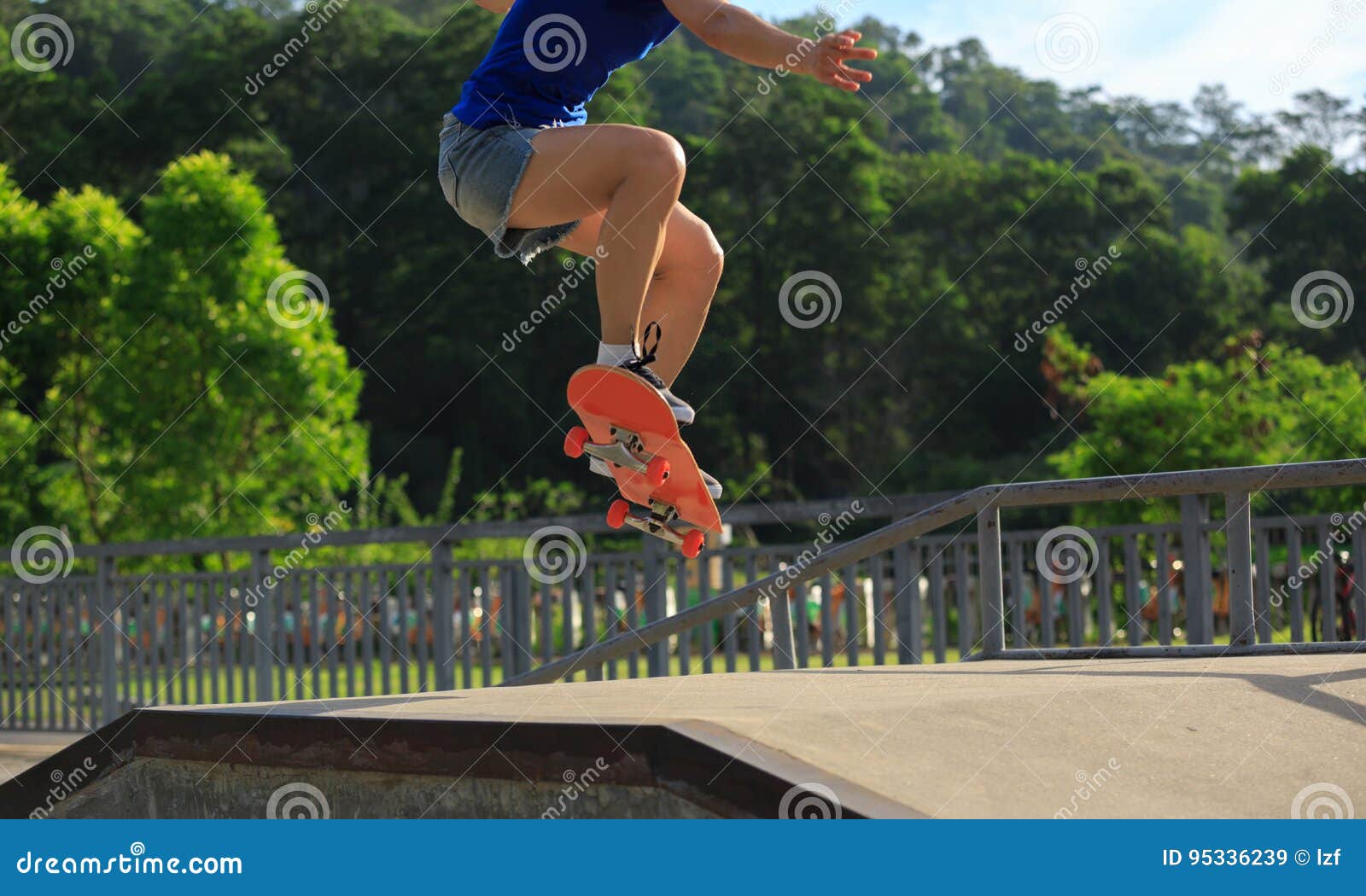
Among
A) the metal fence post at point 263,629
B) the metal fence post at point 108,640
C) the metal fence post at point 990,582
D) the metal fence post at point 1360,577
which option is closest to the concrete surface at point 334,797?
the metal fence post at point 990,582

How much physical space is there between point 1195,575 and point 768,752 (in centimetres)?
367

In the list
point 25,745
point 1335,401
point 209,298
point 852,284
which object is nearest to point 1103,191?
point 852,284

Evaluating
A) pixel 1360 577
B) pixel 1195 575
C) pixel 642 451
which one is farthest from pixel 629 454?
pixel 1360 577

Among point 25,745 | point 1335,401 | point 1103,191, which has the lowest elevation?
point 25,745

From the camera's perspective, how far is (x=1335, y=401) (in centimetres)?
1972

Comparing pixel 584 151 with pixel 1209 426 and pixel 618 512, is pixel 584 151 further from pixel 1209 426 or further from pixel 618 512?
pixel 1209 426

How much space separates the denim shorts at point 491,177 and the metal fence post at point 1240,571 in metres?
2.76

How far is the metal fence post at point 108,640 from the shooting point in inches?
349

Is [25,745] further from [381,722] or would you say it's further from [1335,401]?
[1335,401]

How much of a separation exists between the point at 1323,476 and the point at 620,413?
Answer: 275 cm

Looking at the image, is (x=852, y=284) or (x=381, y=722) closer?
(x=381, y=722)

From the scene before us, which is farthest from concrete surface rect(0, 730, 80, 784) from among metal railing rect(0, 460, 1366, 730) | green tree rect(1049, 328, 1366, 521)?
green tree rect(1049, 328, 1366, 521)

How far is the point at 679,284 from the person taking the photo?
412cm

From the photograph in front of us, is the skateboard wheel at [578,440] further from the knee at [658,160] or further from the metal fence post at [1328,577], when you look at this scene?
the metal fence post at [1328,577]
